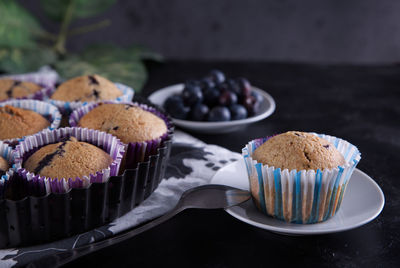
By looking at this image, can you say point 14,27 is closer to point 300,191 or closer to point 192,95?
point 192,95

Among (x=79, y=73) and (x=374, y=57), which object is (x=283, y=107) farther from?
(x=374, y=57)

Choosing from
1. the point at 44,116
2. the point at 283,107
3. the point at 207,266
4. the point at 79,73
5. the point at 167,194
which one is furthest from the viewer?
the point at 79,73

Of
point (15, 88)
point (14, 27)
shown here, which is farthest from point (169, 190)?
point (14, 27)

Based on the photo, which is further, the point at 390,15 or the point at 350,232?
the point at 390,15

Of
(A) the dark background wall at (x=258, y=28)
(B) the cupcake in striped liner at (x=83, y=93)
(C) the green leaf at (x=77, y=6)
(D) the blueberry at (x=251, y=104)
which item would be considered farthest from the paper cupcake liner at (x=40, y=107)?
(A) the dark background wall at (x=258, y=28)

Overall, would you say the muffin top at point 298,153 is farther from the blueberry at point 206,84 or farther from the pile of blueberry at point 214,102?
the blueberry at point 206,84

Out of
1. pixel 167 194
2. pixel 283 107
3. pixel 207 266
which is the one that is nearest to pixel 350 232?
pixel 207 266
